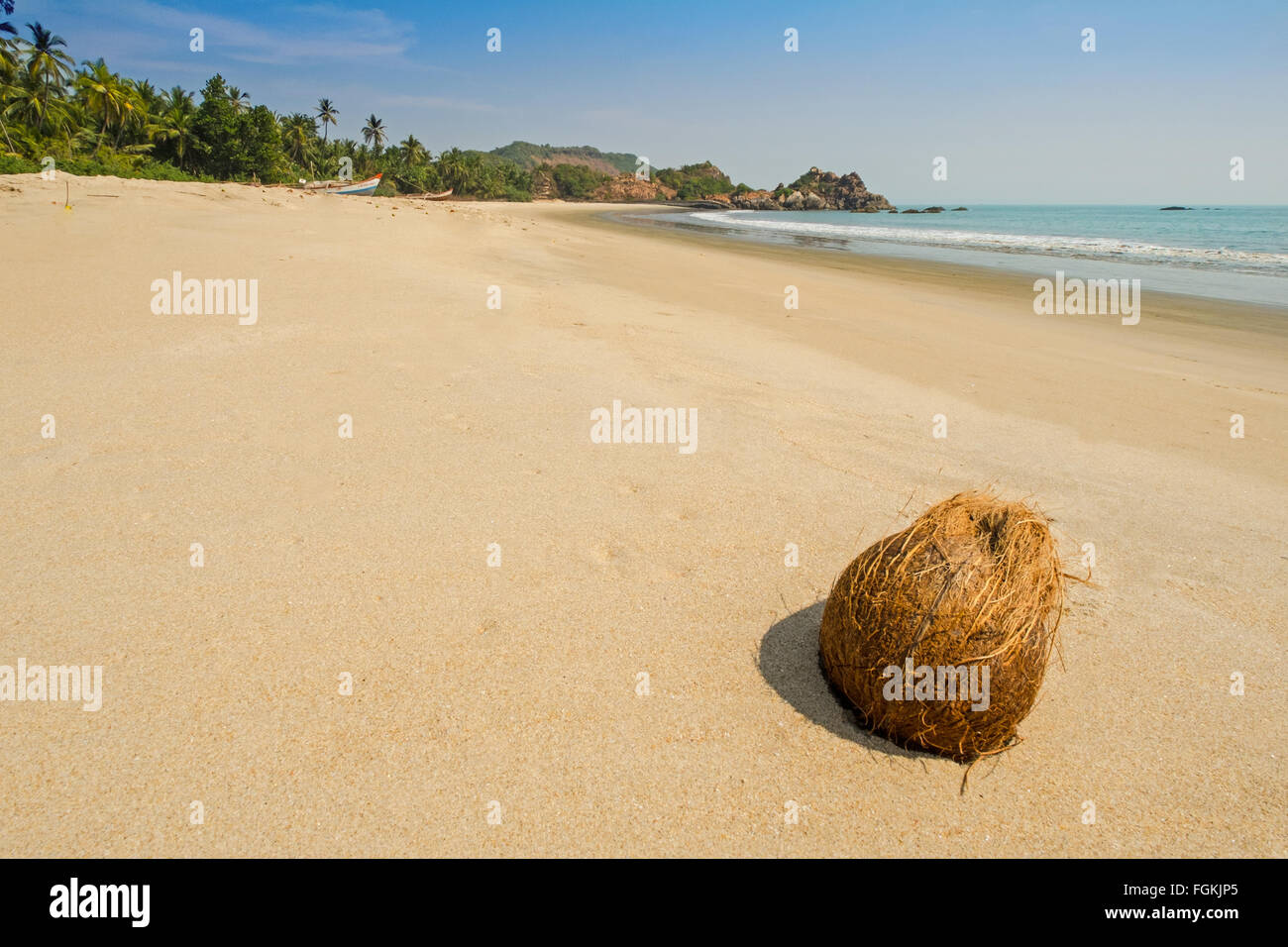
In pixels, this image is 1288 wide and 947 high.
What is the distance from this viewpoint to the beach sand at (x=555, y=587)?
3338 mm

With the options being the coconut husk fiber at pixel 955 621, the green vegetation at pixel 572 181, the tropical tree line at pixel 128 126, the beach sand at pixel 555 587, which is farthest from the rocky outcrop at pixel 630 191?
the coconut husk fiber at pixel 955 621

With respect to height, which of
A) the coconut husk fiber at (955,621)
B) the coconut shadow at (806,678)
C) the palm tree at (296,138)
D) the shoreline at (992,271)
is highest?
the palm tree at (296,138)

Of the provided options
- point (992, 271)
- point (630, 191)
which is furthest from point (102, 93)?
point (630, 191)

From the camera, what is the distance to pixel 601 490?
6516mm

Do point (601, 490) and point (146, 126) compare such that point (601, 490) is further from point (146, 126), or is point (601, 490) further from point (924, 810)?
point (146, 126)

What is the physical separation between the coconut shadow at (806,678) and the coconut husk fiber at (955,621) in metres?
0.09

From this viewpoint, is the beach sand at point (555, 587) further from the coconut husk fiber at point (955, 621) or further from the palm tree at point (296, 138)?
the palm tree at point (296, 138)

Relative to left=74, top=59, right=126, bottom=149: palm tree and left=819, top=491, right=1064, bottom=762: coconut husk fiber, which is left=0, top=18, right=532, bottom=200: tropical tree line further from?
left=819, top=491, right=1064, bottom=762: coconut husk fiber

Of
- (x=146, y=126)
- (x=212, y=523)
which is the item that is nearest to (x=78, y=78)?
(x=146, y=126)

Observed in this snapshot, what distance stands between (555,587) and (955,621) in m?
2.85

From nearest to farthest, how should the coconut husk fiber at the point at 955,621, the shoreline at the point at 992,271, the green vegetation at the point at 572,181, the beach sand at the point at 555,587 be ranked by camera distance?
the beach sand at the point at 555,587 → the coconut husk fiber at the point at 955,621 → the shoreline at the point at 992,271 → the green vegetation at the point at 572,181

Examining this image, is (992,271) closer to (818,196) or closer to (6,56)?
(6,56)
